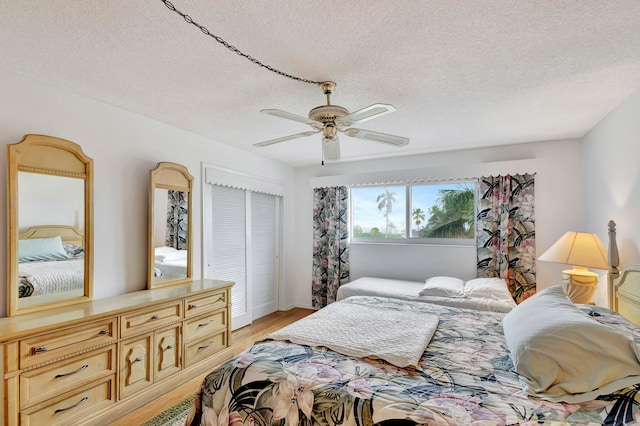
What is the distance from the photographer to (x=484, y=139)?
3564mm

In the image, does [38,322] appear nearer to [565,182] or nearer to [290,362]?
[290,362]

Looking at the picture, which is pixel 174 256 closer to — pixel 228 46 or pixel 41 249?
pixel 41 249

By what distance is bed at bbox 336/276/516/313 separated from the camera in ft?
10.2

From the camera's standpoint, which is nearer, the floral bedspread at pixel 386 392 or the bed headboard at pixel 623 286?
the floral bedspread at pixel 386 392

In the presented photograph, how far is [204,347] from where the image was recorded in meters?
2.88

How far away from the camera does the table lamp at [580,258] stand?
2.62 meters

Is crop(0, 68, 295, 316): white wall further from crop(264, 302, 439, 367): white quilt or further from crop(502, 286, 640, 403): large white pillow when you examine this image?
crop(502, 286, 640, 403): large white pillow

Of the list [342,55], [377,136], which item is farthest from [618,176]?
[342,55]

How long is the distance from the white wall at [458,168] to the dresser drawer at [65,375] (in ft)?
10.4

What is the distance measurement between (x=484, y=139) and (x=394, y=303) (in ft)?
7.46

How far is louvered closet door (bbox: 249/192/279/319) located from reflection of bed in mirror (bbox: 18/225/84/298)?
2.15 meters

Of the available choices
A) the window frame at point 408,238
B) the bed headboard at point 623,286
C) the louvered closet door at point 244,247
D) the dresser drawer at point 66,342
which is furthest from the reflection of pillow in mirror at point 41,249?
the bed headboard at point 623,286

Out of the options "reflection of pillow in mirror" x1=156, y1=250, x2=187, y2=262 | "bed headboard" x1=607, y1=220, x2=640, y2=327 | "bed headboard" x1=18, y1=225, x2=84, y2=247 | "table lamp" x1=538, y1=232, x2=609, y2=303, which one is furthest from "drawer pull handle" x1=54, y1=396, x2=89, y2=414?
"table lamp" x1=538, y1=232, x2=609, y2=303

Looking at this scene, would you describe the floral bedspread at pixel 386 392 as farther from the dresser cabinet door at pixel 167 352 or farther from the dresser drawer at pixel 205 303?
the dresser drawer at pixel 205 303
